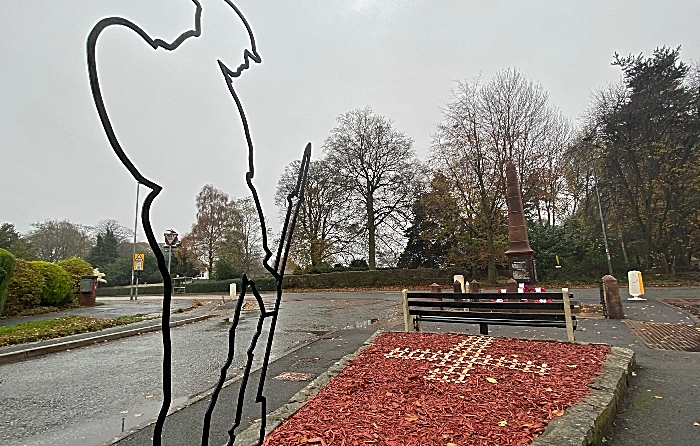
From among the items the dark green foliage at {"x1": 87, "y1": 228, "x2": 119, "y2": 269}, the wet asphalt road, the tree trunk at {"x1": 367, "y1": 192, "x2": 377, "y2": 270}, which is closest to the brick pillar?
the wet asphalt road

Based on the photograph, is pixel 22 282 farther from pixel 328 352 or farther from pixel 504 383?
pixel 504 383

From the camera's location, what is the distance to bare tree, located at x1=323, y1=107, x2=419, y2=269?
2988cm

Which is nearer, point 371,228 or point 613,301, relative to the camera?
point 613,301

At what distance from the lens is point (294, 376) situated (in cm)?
528

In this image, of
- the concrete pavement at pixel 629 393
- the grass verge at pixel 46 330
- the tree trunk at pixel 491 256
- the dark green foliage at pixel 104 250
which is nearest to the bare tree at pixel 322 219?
the tree trunk at pixel 491 256

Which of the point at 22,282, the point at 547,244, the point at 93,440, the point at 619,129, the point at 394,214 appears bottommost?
the point at 93,440

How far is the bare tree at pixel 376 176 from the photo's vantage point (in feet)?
98.0

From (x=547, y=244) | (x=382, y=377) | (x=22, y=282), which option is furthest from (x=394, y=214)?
(x=382, y=377)

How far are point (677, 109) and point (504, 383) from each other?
93.2 ft

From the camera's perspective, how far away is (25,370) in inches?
238

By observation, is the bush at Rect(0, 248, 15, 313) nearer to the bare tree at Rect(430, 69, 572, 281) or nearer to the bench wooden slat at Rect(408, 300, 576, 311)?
the bench wooden slat at Rect(408, 300, 576, 311)

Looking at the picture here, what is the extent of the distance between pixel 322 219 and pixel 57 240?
81.7 feet

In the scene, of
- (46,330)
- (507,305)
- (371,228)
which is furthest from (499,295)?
(371,228)

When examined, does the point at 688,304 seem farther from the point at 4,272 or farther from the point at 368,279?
the point at 4,272
